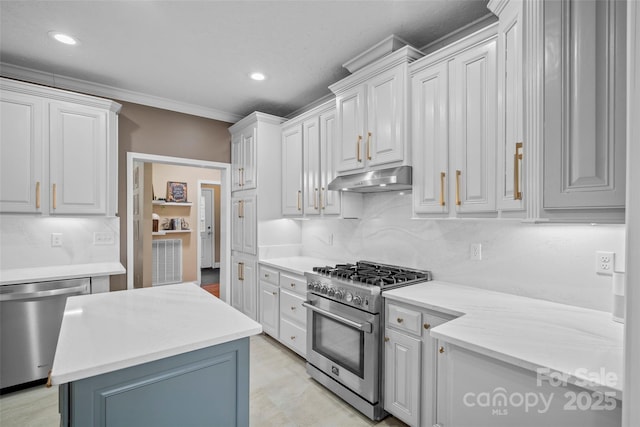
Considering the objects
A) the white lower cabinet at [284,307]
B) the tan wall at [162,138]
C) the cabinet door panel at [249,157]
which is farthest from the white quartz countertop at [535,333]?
the tan wall at [162,138]

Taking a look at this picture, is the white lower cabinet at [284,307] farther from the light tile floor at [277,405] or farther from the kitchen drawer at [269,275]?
the light tile floor at [277,405]

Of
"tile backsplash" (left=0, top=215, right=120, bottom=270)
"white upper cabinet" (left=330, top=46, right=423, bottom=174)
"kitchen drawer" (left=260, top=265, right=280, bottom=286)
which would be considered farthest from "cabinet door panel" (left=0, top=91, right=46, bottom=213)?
"white upper cabinet" (left=330, top=46, right=423, bottom=174)

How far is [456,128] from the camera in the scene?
1940 millimetres

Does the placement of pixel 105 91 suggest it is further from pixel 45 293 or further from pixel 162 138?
pixel 45 293

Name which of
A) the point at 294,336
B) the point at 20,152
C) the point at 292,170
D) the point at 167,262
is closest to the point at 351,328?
the point at 294,336

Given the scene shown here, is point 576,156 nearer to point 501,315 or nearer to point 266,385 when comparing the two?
point 501,315

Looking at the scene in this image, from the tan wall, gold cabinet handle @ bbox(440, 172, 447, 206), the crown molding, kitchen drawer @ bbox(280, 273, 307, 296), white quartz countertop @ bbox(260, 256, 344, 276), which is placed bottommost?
kitchen drawer @ bbox(280, 273, 307, 296)

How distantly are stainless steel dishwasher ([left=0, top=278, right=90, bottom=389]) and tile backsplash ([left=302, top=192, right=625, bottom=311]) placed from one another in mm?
2637

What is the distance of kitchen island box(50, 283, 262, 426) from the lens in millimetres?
1063

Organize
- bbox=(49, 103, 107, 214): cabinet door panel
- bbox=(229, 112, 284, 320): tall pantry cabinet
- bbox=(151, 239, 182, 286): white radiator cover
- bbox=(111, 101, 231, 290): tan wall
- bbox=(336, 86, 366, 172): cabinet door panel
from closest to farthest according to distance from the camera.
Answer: bbox=(336, 86, 366, 172): cabinet door panel < bbox=(49, 103, 107, 214): cabinet door panel < bbox=(111, 101, 231, 290): tan wall < bbox=(229, 112, 284, 320): tall pantry cabinet < bbox=(151, 239, 182, 286): white radiator cover

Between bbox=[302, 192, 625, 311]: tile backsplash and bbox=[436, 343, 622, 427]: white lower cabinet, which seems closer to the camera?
bbox=[436, 343, 622, 427]: white lower cabinet

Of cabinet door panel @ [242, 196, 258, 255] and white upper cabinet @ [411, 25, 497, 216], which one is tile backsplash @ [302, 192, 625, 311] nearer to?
white upper cabinet @ [411, 25, 497, 216]

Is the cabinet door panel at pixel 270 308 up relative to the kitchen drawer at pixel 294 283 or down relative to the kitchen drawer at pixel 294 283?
down

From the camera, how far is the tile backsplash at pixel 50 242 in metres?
2.86
